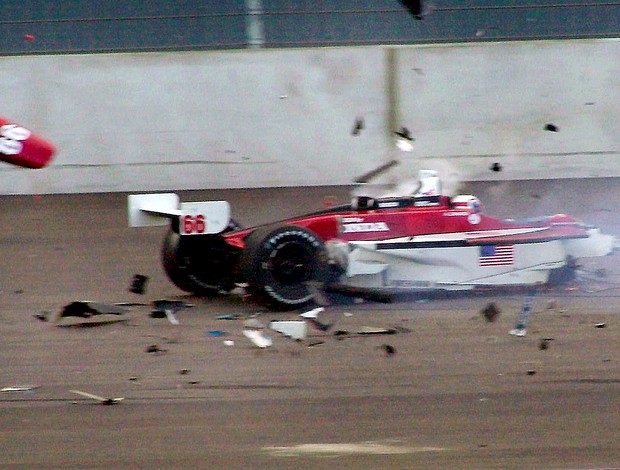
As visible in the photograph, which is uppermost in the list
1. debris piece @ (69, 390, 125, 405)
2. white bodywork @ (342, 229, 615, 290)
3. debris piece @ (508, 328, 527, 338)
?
white bodywork @ (342, 229, 615, 290)

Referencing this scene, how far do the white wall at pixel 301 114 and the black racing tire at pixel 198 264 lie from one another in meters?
4.88

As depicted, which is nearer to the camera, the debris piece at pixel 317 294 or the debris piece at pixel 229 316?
the debris piece at pixel 229 316

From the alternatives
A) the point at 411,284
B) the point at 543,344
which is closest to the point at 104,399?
the point at 543,344

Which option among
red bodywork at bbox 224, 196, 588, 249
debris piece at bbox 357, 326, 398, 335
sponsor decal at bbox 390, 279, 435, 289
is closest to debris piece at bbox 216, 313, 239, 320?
red bodywork at bbox 224, 196, 588, 249

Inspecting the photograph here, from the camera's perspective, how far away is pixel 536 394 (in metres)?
5.28

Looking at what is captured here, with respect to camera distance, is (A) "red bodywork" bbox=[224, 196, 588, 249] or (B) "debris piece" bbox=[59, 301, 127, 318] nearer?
(B) "debris piece" bbox=[59, 301, 127, 318]

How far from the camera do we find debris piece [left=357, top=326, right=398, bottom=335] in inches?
259

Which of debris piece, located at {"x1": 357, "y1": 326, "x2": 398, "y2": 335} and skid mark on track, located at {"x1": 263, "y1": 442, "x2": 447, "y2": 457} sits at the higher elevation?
debris piece, located at {"x1": 357, "y1": 326, "x2": 398, "y2": 335}

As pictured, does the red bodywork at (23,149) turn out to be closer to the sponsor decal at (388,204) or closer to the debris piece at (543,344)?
the debris piece at (543,344)

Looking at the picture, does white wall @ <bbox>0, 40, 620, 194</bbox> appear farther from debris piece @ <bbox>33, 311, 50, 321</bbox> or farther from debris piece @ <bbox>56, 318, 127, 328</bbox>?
debris piece @ <bbox>56, 318, 127, 328</bbox>

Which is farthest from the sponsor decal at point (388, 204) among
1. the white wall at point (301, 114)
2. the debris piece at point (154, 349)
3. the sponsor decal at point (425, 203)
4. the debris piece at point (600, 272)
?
the white wall at point (301, 114)

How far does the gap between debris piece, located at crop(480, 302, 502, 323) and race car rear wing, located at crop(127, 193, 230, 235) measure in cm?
173

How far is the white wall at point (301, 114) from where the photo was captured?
40.9 feet

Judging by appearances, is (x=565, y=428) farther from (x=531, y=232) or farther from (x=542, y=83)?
(x=542, y=83)
